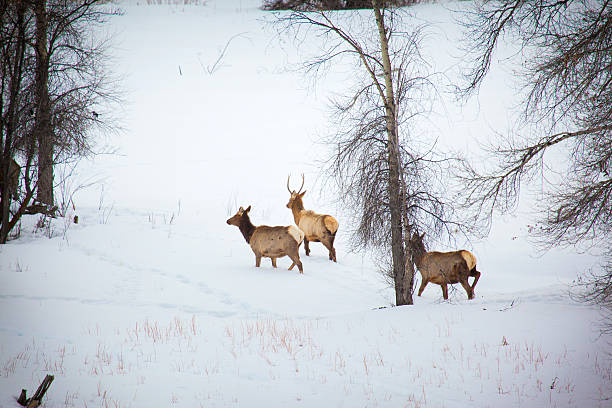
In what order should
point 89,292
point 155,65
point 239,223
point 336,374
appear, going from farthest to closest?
point 155,65
point 239,223
point 89,292
point 336,374

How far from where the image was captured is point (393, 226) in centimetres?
Answer: 870

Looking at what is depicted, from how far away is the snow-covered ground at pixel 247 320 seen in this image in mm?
5230

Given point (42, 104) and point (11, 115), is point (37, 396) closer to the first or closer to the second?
point (11, 115)

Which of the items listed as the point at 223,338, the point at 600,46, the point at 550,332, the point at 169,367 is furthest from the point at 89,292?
the point at 600,46

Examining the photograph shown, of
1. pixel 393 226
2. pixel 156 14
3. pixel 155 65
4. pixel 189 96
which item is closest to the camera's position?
pixel 393 226

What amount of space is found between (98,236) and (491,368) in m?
11.1

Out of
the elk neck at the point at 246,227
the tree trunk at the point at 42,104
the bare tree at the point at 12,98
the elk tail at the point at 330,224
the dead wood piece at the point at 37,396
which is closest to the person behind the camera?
the dead wood piece at the point at 37,396

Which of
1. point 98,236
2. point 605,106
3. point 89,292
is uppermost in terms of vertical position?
point 605,106

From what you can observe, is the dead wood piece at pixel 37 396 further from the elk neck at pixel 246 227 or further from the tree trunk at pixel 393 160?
the elk neck at pixel 246 227

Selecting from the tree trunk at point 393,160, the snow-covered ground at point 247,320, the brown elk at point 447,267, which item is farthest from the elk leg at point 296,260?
the tree trunk at point 393,160

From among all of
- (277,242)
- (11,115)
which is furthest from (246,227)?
(11,115)

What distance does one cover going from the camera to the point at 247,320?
27.8 feet

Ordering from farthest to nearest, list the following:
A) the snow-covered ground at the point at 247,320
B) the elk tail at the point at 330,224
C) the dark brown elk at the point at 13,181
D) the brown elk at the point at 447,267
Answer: the elk tail at the point at 330,224 → the dark brown elk at the point at 13,181 → the brown elk at the point at 447,267 → the snow-covered ground at the point at 247,320

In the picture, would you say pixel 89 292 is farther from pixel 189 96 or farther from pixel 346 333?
pixel 189 96
